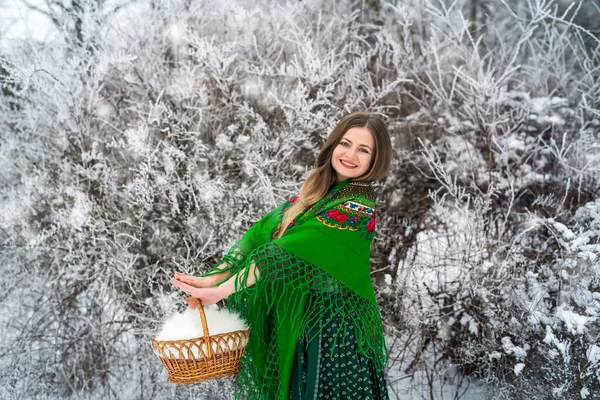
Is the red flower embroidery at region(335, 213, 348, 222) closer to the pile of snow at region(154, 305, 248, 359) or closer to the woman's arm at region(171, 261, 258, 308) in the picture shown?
the woman's arm at region(171, 261, 258, 308)

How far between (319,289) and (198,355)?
49cm

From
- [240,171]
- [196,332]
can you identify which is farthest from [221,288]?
[240,171]

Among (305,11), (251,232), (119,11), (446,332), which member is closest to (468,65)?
(305,11)

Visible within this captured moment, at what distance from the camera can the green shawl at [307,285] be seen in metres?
1.80

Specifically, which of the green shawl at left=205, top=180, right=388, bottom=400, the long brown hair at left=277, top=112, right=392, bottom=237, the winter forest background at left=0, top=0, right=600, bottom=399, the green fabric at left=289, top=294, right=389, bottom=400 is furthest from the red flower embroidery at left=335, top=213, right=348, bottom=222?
the winter forest background at left=0, top=0, right=600, bottom=399

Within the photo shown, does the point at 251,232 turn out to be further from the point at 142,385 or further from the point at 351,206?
the point at 142,385

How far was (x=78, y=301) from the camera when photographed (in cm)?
364

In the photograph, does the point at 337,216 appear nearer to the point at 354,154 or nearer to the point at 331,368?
the point at 354,154

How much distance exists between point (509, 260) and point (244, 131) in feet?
6.59

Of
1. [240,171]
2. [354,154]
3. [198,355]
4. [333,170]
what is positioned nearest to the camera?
[198,355]

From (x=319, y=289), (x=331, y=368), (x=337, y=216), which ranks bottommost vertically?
(x=331, y=368)

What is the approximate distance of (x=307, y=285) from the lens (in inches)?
72.8

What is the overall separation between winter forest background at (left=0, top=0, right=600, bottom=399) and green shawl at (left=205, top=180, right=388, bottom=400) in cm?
137

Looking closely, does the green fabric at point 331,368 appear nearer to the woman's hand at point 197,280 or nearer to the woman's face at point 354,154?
the woman's hand at point 197,280
